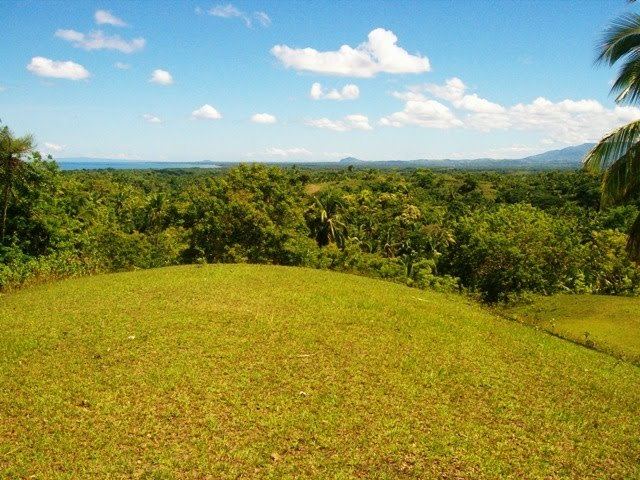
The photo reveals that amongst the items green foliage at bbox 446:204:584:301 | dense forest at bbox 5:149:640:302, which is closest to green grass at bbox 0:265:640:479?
dense forest at bbox 5:149:640:302

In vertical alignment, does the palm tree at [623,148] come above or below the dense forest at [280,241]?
above

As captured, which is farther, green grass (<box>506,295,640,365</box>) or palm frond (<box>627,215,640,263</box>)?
green grass (<box>506,295,640,365</box>)

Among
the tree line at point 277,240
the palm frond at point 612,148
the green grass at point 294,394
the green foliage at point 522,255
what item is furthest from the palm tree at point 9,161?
the green foliage at point 522,255

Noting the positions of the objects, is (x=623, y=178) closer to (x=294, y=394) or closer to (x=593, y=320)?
(x=294, y=394)

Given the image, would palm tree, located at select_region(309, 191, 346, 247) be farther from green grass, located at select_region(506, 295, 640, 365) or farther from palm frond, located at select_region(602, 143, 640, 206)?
palm frond, located at select_region(602, 143, 640, 206)

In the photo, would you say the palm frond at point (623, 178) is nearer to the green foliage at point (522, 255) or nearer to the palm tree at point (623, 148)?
the palm tree at point (623, 148)

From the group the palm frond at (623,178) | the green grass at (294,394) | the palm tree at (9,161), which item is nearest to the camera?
the green grass at (294,394)
